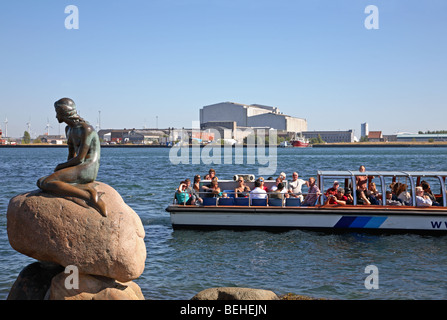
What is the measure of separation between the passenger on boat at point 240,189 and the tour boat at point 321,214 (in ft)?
0.99

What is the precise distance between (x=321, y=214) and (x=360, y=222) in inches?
58.9

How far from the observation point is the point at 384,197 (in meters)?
19.4

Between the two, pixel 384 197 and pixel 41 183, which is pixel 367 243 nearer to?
pixel 384 197

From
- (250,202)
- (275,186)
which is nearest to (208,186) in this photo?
(250,202)

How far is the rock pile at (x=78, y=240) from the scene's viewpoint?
29.3 ft

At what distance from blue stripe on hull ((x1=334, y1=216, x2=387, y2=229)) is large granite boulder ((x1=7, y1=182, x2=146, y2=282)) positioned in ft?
39.3

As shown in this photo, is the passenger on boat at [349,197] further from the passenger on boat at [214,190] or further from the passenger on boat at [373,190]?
the passenger on boat at [214,190]

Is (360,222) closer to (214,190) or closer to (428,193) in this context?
(428,193)

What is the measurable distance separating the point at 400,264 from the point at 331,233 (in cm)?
401

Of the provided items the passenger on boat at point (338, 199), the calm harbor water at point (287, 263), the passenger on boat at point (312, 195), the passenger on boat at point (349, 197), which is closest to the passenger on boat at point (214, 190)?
the calm harbor water at point (287, 263)

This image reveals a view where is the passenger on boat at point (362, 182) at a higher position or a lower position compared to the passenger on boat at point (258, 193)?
higher

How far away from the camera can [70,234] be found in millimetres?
8945

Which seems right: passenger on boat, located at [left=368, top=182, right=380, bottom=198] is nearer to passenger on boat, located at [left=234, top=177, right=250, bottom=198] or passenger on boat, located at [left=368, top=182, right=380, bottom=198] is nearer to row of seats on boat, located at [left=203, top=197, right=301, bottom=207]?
row of seats on boat, located at [left=203, top=197, right=301, bottom=207]
